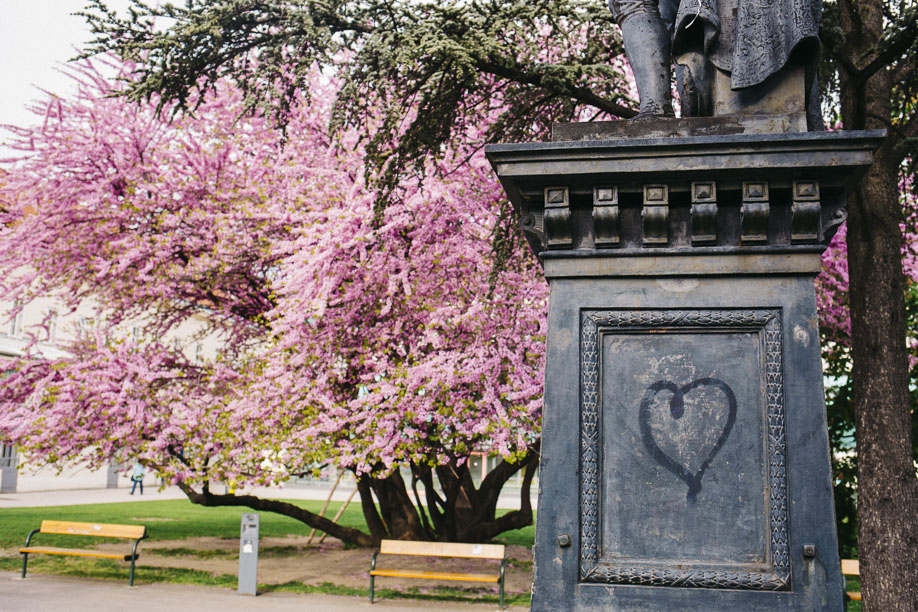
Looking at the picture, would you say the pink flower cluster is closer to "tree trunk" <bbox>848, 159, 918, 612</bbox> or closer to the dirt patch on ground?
the dirt patch on ground

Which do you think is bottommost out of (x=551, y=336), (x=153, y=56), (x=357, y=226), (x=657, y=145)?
(x=551, y=336)

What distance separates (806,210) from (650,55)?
3.91ft

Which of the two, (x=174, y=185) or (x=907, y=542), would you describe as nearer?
(x=907, y=542)

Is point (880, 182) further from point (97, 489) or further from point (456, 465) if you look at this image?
point (97, 489)

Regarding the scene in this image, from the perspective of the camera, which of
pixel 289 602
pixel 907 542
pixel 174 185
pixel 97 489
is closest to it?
pixel 907 542

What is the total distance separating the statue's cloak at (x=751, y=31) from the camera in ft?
12.7

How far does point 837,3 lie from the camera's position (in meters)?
10.0

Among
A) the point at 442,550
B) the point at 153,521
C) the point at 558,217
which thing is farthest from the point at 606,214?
the point at 153,521

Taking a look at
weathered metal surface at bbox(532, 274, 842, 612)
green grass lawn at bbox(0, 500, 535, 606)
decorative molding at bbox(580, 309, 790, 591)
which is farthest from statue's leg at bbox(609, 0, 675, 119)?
green grass lawn at bbox(0, 500, 535, 606)

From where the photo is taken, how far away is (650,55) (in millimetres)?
4215

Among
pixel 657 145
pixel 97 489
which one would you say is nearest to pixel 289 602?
pixel 657 145

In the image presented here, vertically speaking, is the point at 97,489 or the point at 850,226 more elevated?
the point at 850,226

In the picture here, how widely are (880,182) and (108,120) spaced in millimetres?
13304

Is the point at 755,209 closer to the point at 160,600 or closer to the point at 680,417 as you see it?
the point at 680,417
